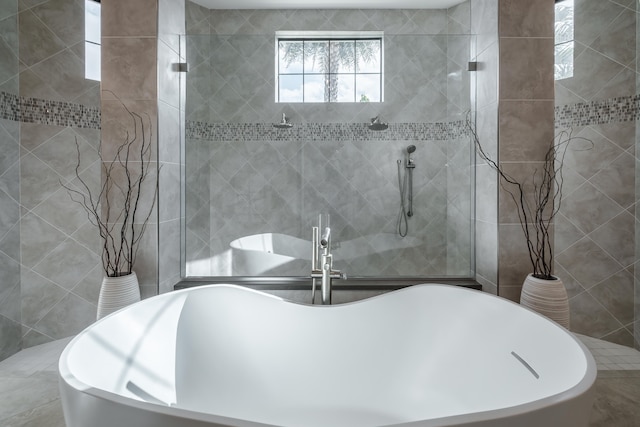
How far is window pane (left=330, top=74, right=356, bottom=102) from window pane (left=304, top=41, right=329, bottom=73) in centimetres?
11

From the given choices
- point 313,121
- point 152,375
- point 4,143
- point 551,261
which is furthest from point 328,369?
point 4,143

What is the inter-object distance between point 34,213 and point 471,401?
2.84 m

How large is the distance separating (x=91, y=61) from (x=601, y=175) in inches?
149

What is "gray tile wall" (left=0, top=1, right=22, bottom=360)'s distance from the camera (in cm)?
202

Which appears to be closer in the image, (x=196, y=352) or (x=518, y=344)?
(x=518, y=344)

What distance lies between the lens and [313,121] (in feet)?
7.17

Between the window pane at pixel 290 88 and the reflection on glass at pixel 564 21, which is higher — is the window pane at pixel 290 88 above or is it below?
below

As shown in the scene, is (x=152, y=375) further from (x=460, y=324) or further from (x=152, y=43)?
(x=152, y=43)

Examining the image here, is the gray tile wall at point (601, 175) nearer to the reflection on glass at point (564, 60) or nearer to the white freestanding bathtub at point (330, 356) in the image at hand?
the reflection on glass at point (564, 60)

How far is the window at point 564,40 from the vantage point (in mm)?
2342

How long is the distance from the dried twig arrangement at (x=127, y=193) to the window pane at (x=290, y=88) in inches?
35.0

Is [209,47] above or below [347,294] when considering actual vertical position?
above

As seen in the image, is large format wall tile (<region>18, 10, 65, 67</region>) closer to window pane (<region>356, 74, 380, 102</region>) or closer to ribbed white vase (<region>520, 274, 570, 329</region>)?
window pane (<region>356, 74, 380, 102</region>)

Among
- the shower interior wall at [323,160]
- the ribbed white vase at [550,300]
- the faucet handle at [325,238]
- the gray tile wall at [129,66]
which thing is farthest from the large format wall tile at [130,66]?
the ribbed white vase at [550,300]
